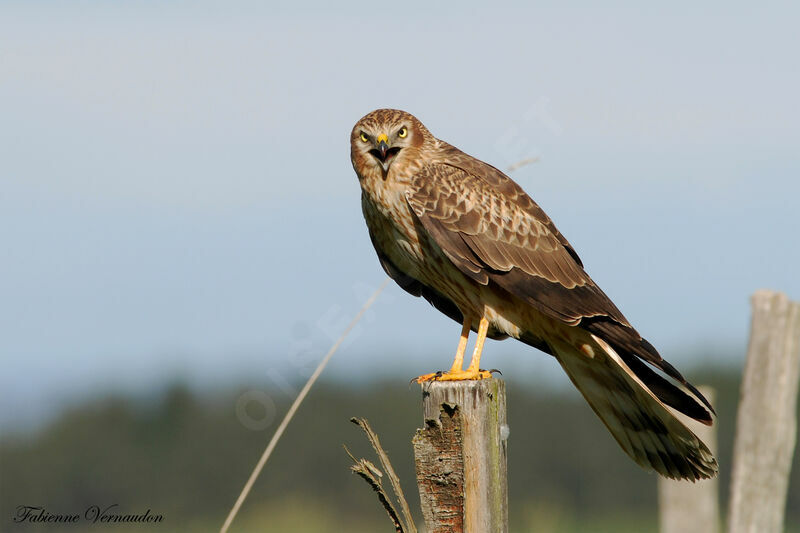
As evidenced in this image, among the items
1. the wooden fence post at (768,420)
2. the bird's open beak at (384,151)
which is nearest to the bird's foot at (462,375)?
the bird's open beak at (384,151)

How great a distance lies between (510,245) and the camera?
6.04 metres

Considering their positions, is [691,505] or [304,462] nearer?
[691,505]

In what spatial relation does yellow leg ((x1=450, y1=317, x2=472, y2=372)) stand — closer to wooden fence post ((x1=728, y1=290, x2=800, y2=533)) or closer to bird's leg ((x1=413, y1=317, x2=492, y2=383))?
bird's leg ((x1=413, y1=317, x2=492, y2=383))

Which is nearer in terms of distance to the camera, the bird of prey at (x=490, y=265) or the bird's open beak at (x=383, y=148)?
the bird of prey at (x=490, y=265)

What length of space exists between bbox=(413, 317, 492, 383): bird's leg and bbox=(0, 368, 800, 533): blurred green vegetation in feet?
30.8

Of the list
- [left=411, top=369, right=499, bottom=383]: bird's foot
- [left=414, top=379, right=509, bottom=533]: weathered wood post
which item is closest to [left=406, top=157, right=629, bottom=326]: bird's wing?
[left=411, top=369, right=499, bottom=383]: bird's foot

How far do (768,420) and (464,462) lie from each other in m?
2.92

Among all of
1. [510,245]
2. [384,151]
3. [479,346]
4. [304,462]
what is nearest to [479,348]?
[479,346]

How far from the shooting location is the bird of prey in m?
5.48

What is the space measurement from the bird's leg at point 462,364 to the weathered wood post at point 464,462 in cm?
92

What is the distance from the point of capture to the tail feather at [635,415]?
5.02 metres

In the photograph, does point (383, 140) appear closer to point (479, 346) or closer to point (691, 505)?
point (479, 346)

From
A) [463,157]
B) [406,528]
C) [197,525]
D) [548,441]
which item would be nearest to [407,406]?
[548,441]

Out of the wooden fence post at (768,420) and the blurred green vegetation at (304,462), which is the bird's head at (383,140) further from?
the blurred green vegetation at (304,462)
